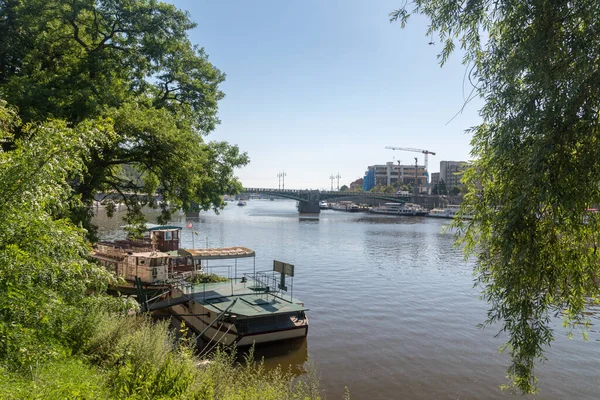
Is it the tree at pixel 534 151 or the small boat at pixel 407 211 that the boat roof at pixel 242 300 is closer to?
the tree at pixel 534 151

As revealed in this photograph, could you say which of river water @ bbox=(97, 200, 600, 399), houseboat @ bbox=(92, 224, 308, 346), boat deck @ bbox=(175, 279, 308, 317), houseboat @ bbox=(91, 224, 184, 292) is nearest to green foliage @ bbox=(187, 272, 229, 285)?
houseboat @ bbox=(92, 224, 308, 346)

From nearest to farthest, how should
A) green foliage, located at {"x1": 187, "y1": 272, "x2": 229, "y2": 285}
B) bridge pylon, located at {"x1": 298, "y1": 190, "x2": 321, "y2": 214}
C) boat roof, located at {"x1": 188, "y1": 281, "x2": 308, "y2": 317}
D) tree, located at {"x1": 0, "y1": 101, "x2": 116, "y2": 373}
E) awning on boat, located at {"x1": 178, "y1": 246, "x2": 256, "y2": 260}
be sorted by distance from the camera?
tree, located at {"x1": 0, "y1": 101, "x2": 116, "y2": 373}
boat roof, located at {"x1": 188, "y1": 281, "x2": 308, "y2": 317}
awning on boat, located at {"x1": 178, "y1": 246, "x2": 256, "y2": 260}
green foliage, located at {"x1": 187, "y1": 272, "x2": 229, "y2": 285}
bridge pylon, located at {"x1": 298, "y1": 190, "x2": 321, "y2": 214}

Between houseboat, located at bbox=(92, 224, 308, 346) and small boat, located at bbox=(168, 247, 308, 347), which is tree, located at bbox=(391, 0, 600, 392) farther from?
small boat, located at bbox=(168, 247, 308, 347)

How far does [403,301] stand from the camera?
2822 centimetres

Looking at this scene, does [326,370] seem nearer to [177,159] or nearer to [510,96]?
[177,159]

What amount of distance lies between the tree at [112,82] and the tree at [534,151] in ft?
37.4

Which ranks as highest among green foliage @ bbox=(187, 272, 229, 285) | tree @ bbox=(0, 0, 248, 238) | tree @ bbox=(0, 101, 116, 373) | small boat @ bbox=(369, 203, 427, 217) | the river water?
tree @ bbox=(0, 0, 248, 238)

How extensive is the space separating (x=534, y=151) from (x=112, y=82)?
56.9ft

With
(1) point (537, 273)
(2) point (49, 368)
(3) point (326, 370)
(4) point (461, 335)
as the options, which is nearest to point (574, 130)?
(1) point (537, 273)

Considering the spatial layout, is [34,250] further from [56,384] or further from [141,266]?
[141,266]

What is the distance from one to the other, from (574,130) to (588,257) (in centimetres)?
277

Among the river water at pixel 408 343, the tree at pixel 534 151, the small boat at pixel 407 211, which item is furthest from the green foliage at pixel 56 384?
the small boat at pixel 407 211

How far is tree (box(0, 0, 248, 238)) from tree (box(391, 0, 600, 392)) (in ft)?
37.4

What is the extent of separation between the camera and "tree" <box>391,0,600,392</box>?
22.0 ft
